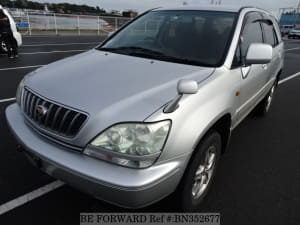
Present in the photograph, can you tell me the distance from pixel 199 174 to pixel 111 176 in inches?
35.8

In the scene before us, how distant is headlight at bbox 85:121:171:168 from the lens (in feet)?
5.26

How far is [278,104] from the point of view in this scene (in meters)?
5.36

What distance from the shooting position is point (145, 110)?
1678mm

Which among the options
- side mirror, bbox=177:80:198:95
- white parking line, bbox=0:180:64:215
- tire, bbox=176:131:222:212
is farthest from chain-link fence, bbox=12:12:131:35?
side mirror, bbox=177:80:198:95

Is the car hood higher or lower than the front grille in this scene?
higher

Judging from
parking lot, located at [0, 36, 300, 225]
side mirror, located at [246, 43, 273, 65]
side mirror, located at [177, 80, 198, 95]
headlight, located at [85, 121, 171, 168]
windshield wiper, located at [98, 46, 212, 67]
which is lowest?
parking lot, located at [0, 36, 300, 225]

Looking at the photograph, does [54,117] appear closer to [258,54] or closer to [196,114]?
[196,114]

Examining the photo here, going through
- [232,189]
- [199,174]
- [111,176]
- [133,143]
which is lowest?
[232,189]

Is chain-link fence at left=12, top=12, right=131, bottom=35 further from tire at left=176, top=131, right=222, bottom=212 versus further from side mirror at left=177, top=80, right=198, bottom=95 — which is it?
side mirror at left=177, top=80, right=198, bottom=95

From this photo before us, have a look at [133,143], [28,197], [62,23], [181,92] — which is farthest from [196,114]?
[62,23]

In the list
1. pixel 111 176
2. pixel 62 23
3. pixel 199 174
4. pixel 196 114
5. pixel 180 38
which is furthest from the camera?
pixel 62 23

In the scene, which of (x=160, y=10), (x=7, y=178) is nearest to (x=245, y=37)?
(x=160, y=10)

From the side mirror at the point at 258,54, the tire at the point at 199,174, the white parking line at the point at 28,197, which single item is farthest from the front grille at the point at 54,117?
the side mirror at the point at 258,54

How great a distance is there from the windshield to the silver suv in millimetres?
12
